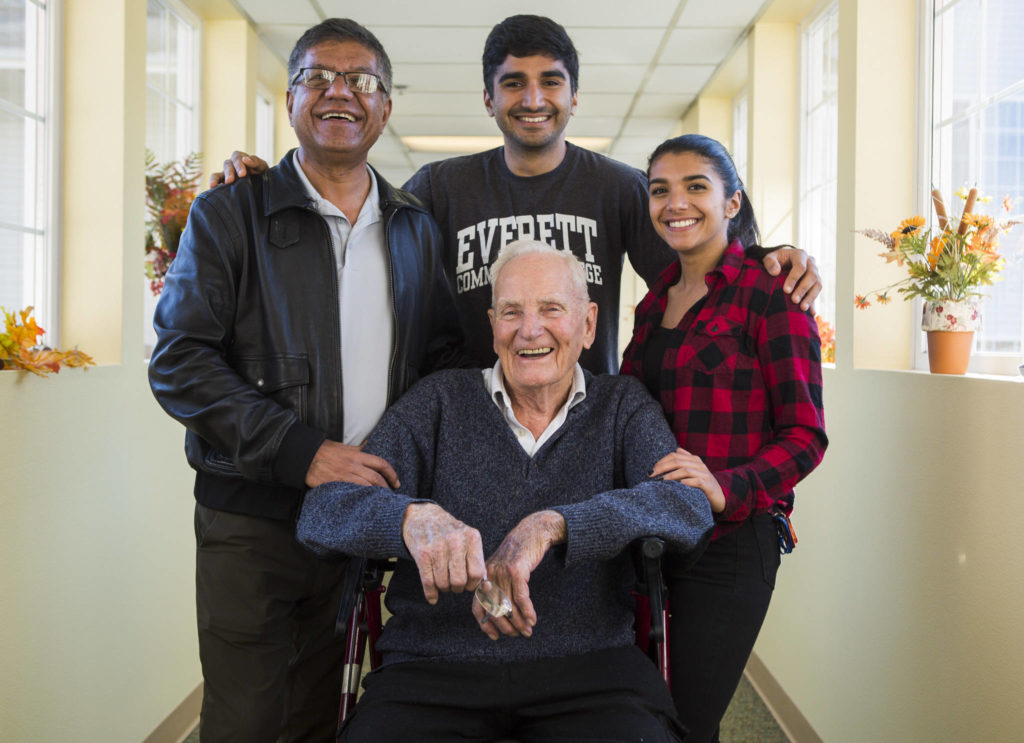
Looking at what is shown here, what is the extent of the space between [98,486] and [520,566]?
1680 mm

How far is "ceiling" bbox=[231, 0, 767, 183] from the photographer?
420 cm

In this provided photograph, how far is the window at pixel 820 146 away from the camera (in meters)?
4.03

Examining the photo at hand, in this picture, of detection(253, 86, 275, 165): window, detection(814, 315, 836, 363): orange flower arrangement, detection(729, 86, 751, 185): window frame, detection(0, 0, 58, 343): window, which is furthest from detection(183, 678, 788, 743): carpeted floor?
detection(253, 86, 275, 165): window

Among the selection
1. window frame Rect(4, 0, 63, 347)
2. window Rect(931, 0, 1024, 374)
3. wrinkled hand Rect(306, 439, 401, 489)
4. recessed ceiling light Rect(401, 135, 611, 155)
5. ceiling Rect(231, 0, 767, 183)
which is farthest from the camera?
recessed ceiling light Rect(401, 135, 611, 155)

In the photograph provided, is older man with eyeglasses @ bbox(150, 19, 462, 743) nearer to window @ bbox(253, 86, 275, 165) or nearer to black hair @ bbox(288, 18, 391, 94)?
black hair @ bbox(288, 18, 391, 94)

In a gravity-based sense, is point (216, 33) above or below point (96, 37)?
above

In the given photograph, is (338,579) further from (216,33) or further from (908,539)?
(216,33)

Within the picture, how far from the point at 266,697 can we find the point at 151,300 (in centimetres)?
225

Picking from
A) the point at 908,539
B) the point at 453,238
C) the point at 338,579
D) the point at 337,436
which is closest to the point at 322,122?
the point at 453,238

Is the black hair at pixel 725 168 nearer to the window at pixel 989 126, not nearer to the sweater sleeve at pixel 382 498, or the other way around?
the sweater sleeve at pixel 382 498

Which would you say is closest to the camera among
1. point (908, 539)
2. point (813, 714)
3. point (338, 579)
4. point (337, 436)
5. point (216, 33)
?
point (337, 436)

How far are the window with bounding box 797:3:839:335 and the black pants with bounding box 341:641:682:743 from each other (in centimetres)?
275

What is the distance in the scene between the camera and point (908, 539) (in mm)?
2436

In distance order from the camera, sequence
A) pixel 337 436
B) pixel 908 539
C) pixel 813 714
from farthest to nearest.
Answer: pixel 813 714 < pixel 908 539 < pixel 337 436
